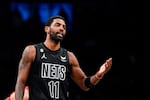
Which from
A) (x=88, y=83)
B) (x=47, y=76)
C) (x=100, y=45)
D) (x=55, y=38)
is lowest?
(x=100, y=45)

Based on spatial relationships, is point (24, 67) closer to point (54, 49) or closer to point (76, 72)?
point (54, 49)

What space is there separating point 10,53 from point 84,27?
154 centimetres

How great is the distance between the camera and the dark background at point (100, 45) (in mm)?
9172

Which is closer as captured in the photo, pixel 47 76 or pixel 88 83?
pixel 47 76

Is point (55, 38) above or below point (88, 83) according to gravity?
above

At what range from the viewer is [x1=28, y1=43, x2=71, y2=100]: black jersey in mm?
3918

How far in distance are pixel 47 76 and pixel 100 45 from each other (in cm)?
561

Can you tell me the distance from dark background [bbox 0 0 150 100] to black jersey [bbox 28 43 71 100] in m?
5.07

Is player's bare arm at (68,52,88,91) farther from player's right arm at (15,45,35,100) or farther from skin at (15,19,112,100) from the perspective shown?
player's right arm at (15,45,35,100)

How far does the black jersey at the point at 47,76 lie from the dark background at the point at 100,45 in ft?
16.6

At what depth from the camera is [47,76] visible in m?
3.96

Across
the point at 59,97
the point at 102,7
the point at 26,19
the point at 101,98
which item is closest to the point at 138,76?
the point at 101,98

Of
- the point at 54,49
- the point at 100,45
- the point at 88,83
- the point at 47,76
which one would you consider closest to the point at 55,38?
the point at 54,49

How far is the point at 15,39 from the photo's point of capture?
9359mm
